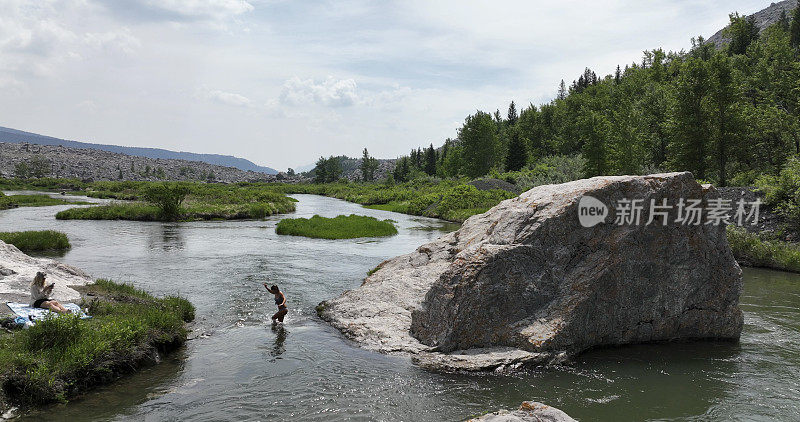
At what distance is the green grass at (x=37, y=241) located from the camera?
32.9m

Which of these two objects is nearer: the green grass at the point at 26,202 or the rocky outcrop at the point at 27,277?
the rocky outcrop at the point at 27,277

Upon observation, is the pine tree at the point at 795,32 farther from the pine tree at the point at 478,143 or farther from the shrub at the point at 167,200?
the shrub at the point at 167,200

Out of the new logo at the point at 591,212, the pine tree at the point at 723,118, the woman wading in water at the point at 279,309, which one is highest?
the pine tree at the point at 723,118

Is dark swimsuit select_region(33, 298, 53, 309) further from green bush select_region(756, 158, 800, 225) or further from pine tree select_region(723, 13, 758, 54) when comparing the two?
pine tree select_region(723, 13, 758, 54)

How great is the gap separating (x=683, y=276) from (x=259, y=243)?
104 ft

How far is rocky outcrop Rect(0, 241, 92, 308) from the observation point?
16.5 metres

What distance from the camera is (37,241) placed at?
3325cm

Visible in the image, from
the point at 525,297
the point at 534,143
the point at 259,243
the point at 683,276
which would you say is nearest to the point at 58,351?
the point at 525,297

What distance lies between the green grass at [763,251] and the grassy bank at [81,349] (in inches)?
1435

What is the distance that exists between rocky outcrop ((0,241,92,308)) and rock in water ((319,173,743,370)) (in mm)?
10744

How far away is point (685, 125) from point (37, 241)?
65.0 m

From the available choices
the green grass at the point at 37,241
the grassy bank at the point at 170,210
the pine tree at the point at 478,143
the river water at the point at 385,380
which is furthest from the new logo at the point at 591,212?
the pine tree at the point at 478,143

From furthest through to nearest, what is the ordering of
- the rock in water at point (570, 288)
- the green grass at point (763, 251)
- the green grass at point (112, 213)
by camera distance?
the green grass at point (112, 213) → the green grass at point (763, 251) → the rock in water at point (570, 288)

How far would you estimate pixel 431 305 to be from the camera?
50.0ft
